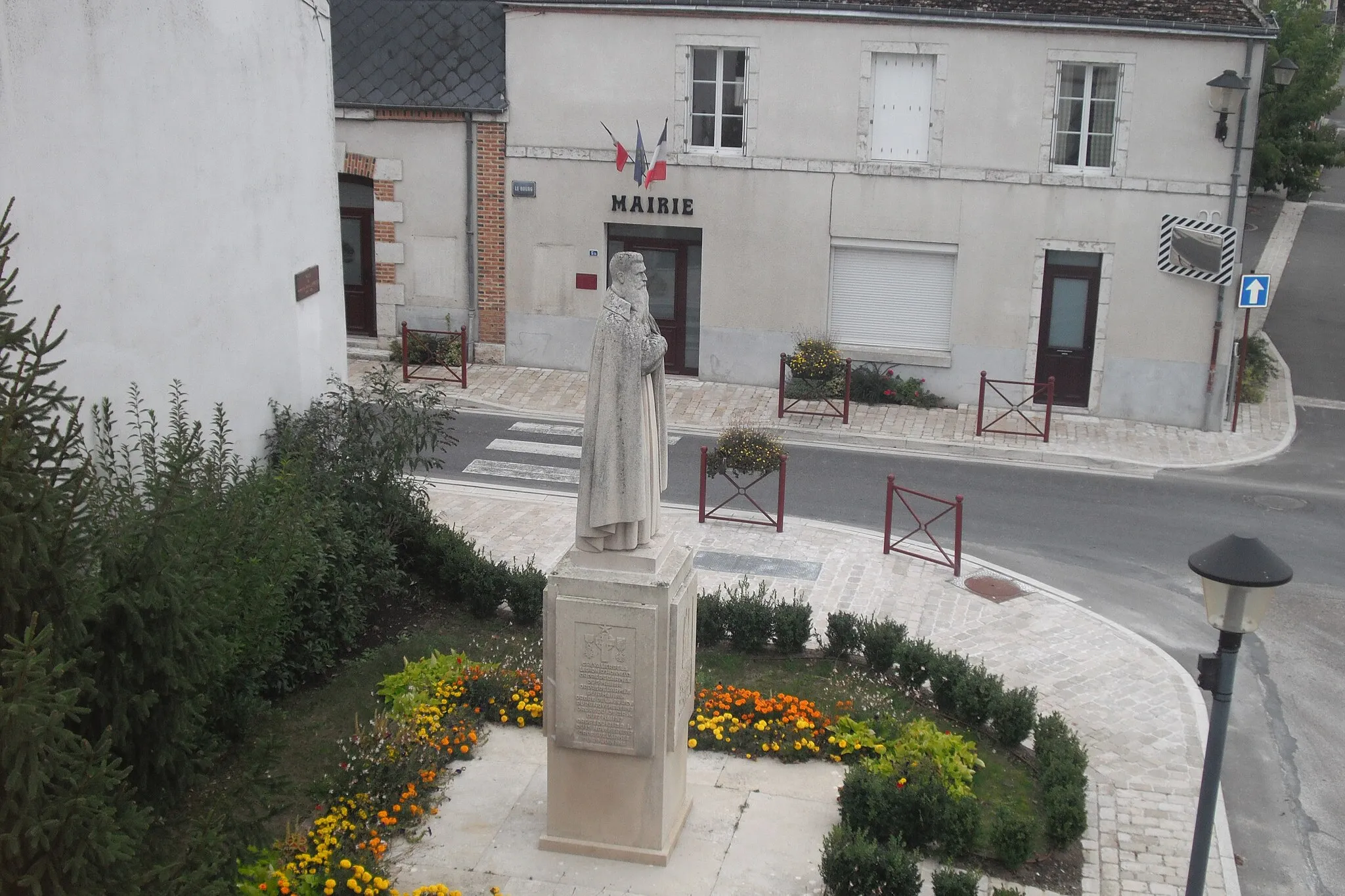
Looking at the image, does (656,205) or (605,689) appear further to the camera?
(656,205)

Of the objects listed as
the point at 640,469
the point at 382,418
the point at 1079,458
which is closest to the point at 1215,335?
the point at 1079,458

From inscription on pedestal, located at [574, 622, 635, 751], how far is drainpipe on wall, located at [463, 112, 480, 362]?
43.1 ft

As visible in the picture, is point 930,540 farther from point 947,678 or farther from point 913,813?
point 913,813

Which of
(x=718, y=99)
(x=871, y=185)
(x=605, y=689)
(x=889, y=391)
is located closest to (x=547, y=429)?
(x=889, y=391)

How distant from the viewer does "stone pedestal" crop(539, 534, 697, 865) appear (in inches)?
309

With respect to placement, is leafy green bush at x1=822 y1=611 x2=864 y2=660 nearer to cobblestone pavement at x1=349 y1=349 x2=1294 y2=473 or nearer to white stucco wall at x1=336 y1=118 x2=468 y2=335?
cobblestone pavement at x1=349 y1=349 x2=1294 y2=473

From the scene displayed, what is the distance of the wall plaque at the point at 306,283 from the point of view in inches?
494

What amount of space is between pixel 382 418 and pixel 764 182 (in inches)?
342

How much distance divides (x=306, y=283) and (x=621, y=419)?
5.95 metres

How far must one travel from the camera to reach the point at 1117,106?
1827 centimetres

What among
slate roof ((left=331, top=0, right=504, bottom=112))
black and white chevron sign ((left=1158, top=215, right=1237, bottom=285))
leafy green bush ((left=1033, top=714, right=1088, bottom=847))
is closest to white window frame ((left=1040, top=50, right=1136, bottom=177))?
black and white chevron sign ((left=1158, top=215, right=1237, bottom=285))

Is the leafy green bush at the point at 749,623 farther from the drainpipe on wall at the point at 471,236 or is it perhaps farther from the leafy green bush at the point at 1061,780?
the drainpipe on wall at the point at 471,236

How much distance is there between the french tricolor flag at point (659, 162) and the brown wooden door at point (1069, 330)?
5363 millimetres

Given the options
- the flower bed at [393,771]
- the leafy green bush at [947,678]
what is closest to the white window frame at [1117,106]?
the leafy green bush at [947,678]
